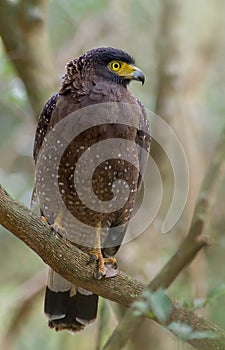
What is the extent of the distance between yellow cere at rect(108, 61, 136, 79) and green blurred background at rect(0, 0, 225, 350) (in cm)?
84

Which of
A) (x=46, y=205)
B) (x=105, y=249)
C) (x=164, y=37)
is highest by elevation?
(x=164, y=37)

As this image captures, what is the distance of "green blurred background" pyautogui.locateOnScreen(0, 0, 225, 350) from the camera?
5.29 meters

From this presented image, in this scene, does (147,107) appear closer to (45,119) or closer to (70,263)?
(45,119)

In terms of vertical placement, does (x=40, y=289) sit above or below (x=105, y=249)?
below

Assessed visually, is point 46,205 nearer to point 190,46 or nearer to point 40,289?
point 40,289

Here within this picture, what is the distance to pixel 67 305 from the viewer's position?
14.9 ft

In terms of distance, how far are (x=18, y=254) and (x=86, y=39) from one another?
2095 mm

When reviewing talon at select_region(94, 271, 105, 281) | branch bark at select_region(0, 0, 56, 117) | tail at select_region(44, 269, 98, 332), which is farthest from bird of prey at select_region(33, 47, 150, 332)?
branch bark at select_region(0, 0, 56, 117)

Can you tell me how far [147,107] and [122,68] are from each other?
6.91ft

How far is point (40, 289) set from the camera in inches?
224

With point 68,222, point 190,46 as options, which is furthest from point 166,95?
point 68,222

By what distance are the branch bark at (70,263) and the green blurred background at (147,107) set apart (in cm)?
104

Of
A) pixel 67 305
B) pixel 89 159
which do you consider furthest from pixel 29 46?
pixel 67 305

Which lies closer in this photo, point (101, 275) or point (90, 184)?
point (101, 275)
